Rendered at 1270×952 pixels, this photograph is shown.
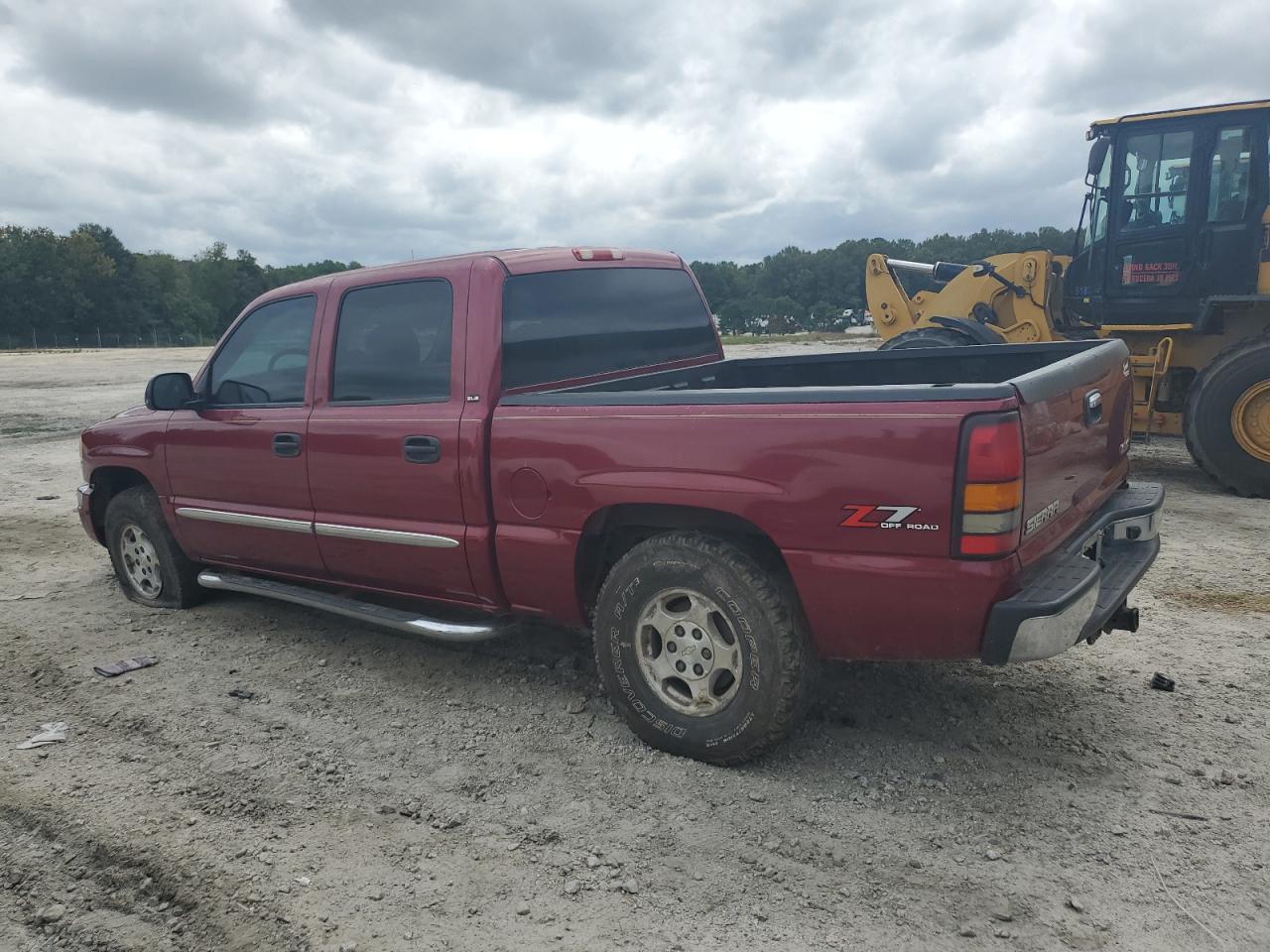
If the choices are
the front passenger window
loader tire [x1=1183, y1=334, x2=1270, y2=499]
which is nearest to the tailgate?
the front passenger window

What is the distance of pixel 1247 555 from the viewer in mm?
5727

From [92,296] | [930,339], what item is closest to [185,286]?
[92,296]

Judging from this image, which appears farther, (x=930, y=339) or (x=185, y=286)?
(x=185, y=286)

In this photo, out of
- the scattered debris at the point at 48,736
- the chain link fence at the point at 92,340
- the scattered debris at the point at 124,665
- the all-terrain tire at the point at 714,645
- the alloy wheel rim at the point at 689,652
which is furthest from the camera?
the chain link fence at the point at 92,340

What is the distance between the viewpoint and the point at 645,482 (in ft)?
10.6

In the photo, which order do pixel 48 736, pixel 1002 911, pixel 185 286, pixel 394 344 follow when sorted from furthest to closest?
pixel 185 286
pixel 394 344
pixel 48 736
pixel 1002 911

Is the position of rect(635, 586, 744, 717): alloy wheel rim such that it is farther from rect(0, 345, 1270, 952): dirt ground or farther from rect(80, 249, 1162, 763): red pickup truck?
rect(0, 345, 1270, 952): dirt ground

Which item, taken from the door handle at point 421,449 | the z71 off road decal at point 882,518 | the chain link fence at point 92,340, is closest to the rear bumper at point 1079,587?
the z71 off road decal at point 882,518

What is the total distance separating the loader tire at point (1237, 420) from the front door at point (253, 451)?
23.4 feet

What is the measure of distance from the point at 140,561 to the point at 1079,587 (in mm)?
5158

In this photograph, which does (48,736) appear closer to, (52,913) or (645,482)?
(52,913)

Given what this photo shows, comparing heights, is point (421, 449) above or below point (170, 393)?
below

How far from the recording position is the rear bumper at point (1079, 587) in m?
2.73

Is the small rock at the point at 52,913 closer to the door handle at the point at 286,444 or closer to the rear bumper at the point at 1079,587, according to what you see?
the door handle at the point at 286,444
